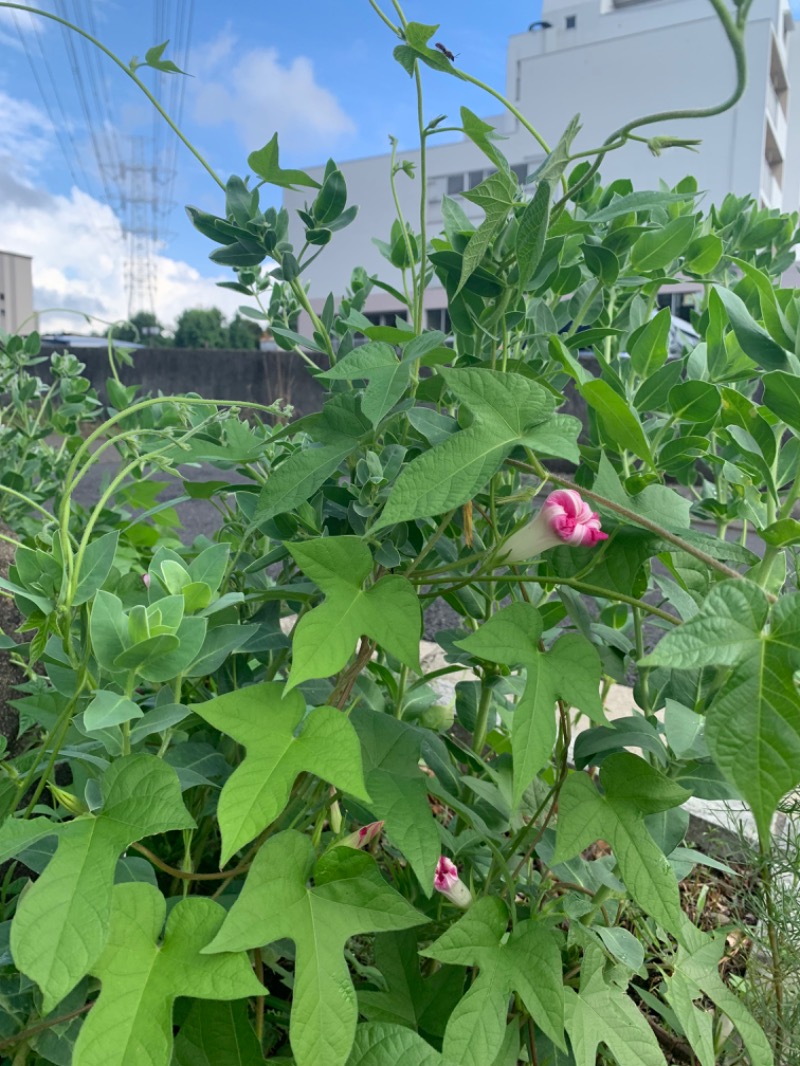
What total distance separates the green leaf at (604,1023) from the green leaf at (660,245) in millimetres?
584

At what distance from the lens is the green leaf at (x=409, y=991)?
0.66m

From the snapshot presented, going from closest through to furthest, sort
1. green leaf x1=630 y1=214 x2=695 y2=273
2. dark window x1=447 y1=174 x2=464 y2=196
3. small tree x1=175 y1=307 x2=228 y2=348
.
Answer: green leaf x1=630 y1=214 x2=695 y2=273 → dark window x1=447 y1=174 x2=464 y2=196 → small tree x1=175 y1=307 x2=228 y2=348

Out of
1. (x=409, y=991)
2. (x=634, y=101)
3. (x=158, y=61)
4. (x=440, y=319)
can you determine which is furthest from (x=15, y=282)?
(x=409, y=991)

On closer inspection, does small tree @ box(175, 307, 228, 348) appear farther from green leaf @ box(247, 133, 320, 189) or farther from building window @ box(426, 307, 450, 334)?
green leaf @ box(247, 133, 320, 189)

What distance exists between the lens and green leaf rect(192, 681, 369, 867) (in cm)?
48

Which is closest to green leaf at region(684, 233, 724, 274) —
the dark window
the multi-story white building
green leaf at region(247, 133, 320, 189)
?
green leaf at region(247, 133, 320, 189)

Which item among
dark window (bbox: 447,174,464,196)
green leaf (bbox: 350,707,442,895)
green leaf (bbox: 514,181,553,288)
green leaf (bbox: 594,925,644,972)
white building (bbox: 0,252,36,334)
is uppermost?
dark window (bbox: 447,174,464,196)

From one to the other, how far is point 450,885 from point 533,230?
0.50 m

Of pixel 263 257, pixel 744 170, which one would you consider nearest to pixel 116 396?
pixel 263 257

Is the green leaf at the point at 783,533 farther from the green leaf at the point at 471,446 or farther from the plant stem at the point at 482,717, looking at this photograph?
the plant stem at the point at 482,717

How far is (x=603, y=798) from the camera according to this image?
597 mm

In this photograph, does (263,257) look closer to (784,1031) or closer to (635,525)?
(635,525)

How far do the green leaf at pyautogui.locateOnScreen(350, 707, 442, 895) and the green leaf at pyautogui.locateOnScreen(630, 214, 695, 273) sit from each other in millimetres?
458

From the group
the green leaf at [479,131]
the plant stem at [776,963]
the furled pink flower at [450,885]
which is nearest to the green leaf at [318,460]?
the green leaf at [479,131]
